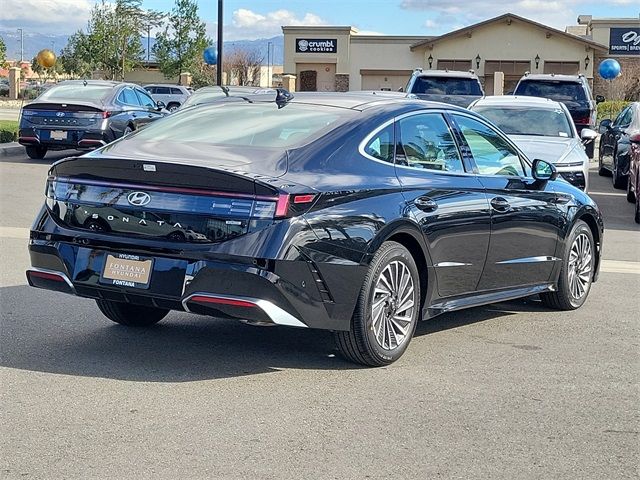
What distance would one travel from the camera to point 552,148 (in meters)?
13.1

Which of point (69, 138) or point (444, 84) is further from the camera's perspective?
point (444, 84)

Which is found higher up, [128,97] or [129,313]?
[128,97]

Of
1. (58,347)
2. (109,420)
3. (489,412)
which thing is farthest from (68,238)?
(489,412)

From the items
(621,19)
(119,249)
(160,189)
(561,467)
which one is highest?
(621,19)

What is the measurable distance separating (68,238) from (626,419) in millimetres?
3245

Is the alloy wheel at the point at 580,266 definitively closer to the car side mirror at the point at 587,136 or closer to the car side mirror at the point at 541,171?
the car side mirror at the point at 541,171

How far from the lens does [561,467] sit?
177 inches

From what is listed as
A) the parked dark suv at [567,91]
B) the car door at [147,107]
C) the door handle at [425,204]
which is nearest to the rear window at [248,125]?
the door handle at [425,204]

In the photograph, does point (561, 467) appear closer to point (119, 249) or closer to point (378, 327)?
point (378, 327)

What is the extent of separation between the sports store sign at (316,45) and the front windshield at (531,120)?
4344cm

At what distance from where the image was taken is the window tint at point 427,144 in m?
6.42

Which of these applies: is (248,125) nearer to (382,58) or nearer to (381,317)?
(381,317)

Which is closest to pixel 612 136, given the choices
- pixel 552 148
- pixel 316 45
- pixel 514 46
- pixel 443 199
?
pixel 552 148

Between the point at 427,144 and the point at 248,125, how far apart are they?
1.19 meters
